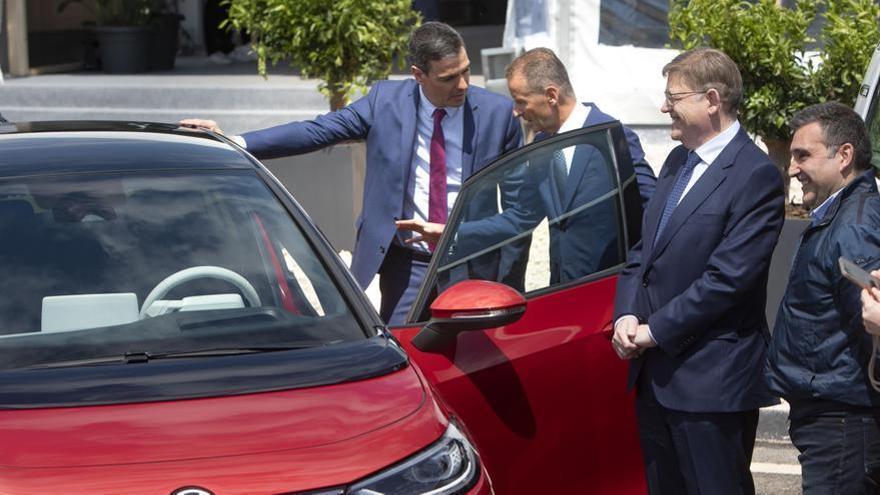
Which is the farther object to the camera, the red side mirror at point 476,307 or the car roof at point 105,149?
the car roof at point 105,149

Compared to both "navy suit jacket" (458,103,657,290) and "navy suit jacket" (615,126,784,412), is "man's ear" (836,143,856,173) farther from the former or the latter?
"navy suit jacket" (458,103,657,290)

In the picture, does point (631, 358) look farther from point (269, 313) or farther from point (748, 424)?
point (269, 313)

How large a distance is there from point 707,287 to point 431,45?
5.58 feet

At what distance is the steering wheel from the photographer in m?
3.87

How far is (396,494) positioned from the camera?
3191 mm

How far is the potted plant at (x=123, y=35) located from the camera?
595 inches

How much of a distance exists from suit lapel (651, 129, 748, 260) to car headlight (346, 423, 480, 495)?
1046mm

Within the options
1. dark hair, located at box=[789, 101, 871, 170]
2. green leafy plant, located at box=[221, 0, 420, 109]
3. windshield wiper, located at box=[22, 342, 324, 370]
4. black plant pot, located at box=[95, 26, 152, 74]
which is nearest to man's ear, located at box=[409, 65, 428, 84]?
dark hair, located at box=[789, 101, 871, 170]

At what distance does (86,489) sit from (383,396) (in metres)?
0.77

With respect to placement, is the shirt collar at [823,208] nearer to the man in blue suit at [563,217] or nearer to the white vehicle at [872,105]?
the man in blue suit at [563,217]

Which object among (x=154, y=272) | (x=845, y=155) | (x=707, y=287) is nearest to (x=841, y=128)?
(x=845, y=155)

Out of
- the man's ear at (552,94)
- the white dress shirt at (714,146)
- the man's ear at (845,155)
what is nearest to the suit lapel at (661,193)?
the white dress shirt at (714,146)

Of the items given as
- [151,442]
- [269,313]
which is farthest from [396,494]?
[269,313]

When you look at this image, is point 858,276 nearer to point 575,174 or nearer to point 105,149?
Answer: point 575,174
